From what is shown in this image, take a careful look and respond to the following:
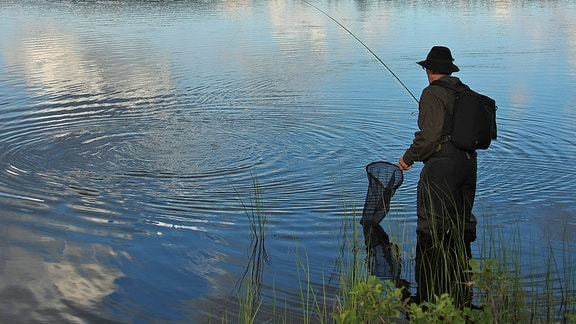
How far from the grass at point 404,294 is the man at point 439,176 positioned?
0.91ft

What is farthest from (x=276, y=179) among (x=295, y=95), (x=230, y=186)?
(x=295, y=95)

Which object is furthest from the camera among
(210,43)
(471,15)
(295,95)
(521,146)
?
(471,15)

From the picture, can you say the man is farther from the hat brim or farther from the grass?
the grass

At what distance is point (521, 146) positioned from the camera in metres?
10.2

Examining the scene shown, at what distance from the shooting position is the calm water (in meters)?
6.05

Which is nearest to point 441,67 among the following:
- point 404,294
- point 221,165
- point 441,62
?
point 441,62

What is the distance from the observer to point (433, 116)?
19.8 ft

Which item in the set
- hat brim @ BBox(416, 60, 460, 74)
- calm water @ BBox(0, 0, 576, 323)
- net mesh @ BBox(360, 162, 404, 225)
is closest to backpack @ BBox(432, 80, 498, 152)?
hat brim @ BBox(416, 60, 460, 74)

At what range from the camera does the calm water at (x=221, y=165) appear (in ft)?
19.8

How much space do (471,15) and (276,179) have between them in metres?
24.8

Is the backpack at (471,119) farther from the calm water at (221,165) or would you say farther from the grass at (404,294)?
the calm water at (221,165)

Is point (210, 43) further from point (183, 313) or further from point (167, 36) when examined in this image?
point (183, 313)

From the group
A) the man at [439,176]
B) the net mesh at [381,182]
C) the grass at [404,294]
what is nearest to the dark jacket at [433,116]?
the man at [439,176]

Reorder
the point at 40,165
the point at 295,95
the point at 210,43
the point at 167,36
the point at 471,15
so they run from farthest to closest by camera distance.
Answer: the point at 471,15 → the point at 167,36 → the point at 210,43 → the point at 295,95 → the point at 40,165
